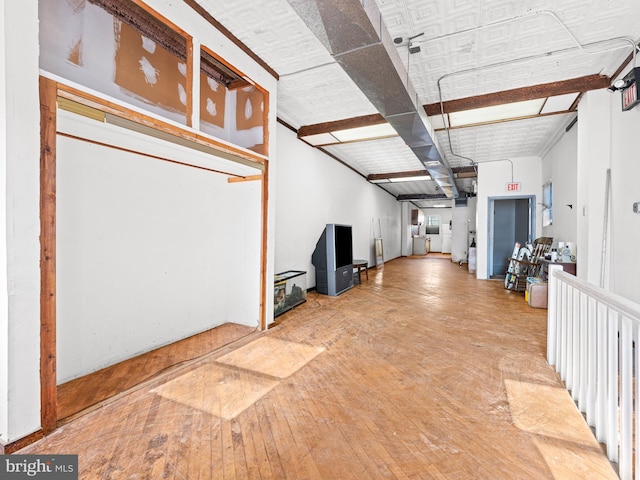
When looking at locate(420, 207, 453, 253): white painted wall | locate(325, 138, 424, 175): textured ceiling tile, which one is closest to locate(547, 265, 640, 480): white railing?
locate(325, 138, 424, 175): textured ceiling tile

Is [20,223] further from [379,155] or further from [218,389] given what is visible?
[379,155]

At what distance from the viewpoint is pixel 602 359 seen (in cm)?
177

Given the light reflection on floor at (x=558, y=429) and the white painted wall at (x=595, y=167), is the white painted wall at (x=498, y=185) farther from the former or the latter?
the light reflection on floor at (x=558, y=429)

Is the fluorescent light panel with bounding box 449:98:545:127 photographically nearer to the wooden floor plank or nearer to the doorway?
the doorway

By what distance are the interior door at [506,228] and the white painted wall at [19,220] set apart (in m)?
9.04

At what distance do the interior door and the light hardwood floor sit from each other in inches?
209

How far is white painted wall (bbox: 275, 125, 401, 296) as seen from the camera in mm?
5348

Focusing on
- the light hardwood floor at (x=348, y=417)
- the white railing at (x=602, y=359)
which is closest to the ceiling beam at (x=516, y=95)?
the white railing at (x=602, y=359)

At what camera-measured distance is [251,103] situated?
3777mm

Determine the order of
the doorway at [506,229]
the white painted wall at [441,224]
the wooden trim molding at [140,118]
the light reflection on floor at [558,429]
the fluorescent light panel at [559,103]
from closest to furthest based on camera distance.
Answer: the light reflection on floor at [558,429] → the wooden trim molding at [140,118] → the fluorescent light panel at [559,103] → the doorway at [506,229] → the white painted wall at [441,224]

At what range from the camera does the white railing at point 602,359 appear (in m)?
1.48

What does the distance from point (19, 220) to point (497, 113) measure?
5.77m

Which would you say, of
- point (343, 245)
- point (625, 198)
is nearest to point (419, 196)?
point (343, 245)

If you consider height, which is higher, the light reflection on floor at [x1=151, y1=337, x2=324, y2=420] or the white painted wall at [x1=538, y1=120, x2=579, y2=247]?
the white painted wall at [x1=538, y1=120, x2=579, y2=247]
